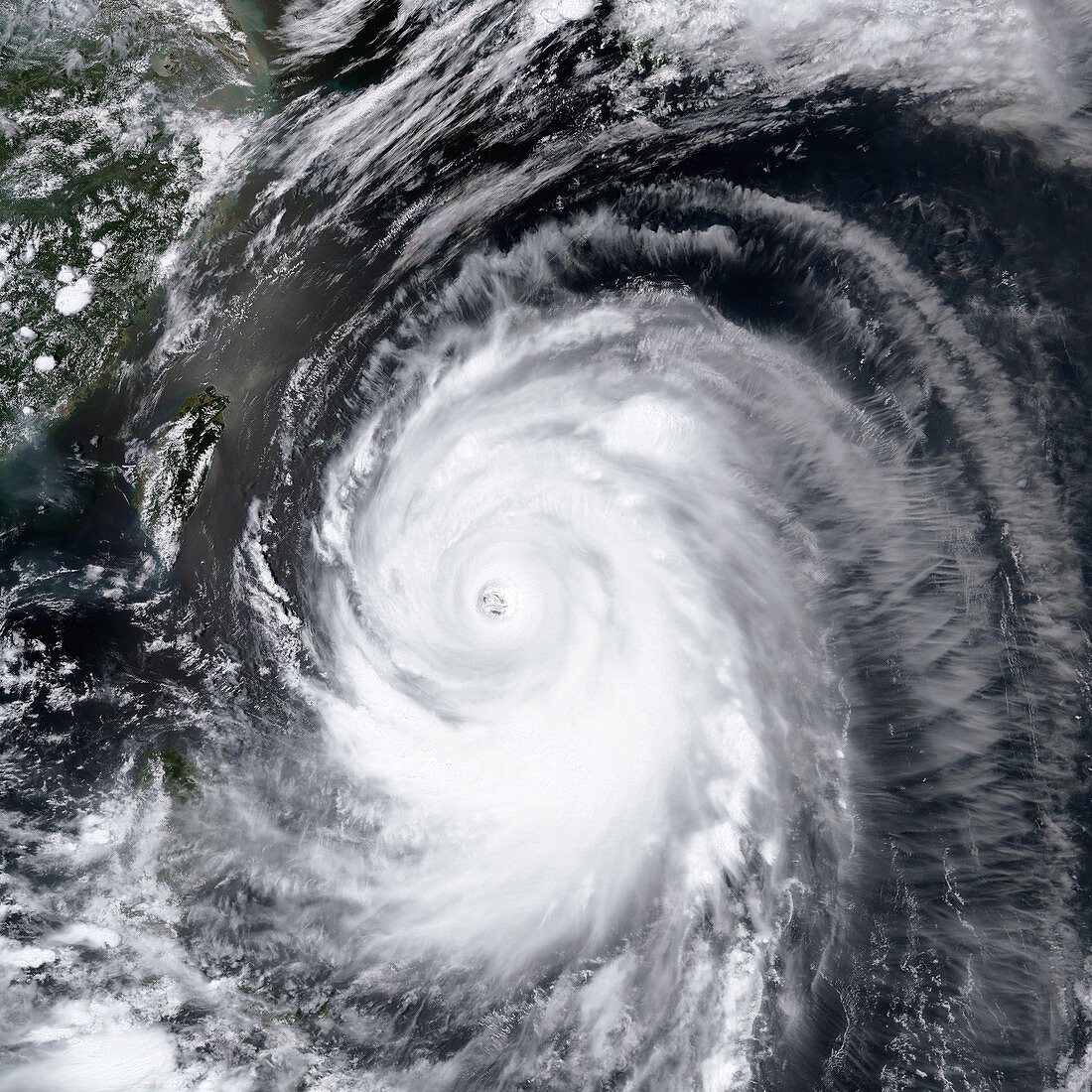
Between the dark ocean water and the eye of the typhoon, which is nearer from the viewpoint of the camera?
the dark ocean water

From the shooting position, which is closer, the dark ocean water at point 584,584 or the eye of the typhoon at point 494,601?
the dark ocean water at point 584,584

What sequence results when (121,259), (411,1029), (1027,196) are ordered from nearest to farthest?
(1027,196)
(411,1029)
(121,259)

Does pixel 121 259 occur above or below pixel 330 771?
above

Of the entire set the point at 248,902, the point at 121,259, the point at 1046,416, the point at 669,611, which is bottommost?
the point at 248,902

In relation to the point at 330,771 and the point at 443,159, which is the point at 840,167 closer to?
the point at 443,159

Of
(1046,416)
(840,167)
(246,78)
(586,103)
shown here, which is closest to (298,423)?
(246,78)

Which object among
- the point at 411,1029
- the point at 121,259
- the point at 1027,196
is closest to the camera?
the point at 1027,196

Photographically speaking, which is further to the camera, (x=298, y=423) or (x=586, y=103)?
(x=298, y=423)

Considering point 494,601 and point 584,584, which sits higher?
point 494,601
